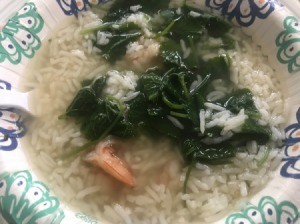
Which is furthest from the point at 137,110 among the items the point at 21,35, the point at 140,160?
the point at 21,35

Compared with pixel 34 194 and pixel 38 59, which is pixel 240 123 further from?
pixel 38 59

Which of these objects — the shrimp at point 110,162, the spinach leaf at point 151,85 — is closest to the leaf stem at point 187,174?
the shrimp at point 110,162

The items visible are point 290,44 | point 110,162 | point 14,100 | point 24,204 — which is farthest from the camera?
point 290,44

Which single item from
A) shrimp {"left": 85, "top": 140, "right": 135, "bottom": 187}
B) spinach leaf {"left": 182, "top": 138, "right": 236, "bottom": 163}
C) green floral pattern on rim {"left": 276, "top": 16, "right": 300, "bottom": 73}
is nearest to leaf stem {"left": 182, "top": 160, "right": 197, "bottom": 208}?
spinach leaf {"left": 182, "top": 138, "right": 236, "bottom": 163}

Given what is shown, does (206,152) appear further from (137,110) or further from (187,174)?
(137,110)

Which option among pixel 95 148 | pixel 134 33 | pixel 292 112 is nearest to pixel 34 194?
pixel 95 148

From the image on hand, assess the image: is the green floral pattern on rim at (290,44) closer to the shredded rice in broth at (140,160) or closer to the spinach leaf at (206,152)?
the shredded rice in broth at (140,160)
